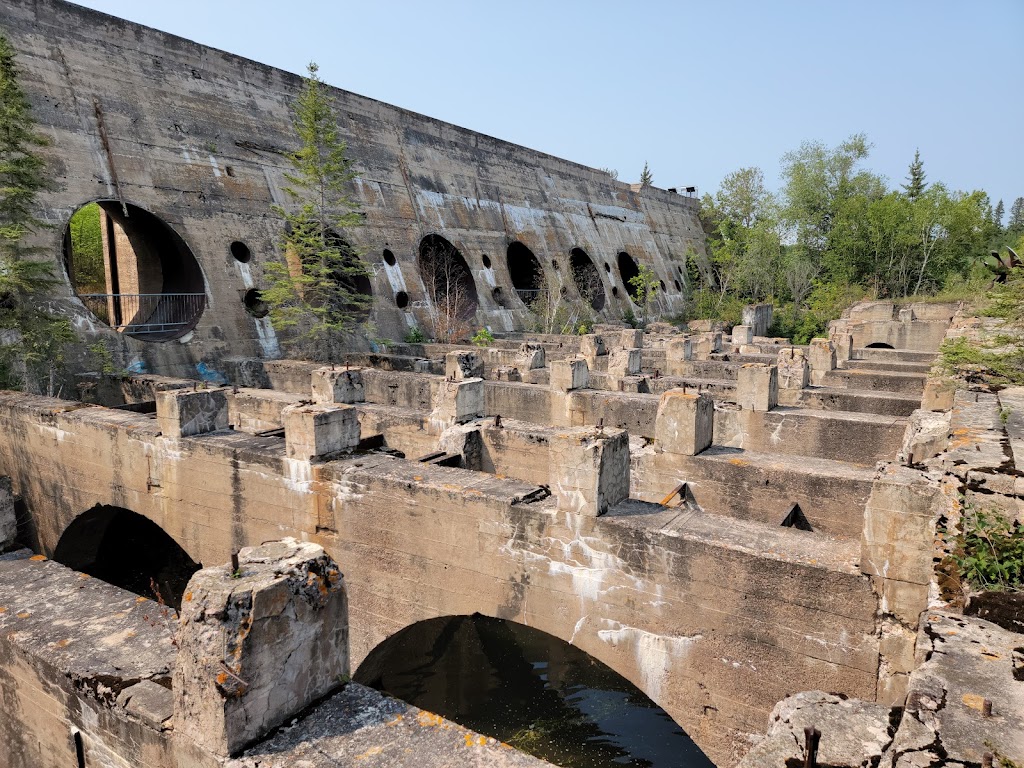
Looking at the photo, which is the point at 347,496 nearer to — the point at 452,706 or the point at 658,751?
the point at 452,706

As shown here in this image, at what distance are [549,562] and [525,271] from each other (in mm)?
26699

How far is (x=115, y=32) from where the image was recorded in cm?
1762

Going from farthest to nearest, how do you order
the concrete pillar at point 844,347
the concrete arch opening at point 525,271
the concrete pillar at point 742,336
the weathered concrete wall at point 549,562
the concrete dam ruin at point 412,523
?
1. the concrete arch opening at point 525,271
2. the concrete pillar at point 742,336
3. the concrete pillar at point 844,347
4. the weathered concrete wall at point 549,562
5. the concrete dam ruin at point 412,523

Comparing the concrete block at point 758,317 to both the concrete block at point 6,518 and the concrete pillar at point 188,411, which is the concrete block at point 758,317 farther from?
the concrete block at point 6,518

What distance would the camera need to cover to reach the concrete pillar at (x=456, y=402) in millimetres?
9859

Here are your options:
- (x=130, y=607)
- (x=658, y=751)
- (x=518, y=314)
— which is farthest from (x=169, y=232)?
(x=658, y=751)

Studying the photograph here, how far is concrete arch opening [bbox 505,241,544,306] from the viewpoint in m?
28.7

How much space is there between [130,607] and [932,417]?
29.1ft

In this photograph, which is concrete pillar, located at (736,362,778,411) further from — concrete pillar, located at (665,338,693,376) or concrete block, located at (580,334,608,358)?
concrete block, located at (580,334,608,358)

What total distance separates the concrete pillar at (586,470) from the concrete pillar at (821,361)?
351 inches

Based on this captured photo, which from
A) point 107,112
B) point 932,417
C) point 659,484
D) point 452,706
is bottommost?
point 452,706

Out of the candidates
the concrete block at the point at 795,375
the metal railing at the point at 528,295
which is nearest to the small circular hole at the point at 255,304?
the metal railing at the point at 528,295

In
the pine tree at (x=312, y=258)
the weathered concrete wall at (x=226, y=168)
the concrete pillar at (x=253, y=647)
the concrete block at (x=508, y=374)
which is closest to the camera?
the concrete pillar at (x=253, y=647)

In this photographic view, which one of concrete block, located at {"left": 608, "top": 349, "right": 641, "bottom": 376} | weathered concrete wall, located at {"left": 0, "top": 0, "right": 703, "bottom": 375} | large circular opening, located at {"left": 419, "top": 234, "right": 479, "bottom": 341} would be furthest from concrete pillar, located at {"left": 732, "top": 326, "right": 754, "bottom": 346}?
large circular opening, located at {"left": 419, "top": 234, "right": 479, "bottom": 341}
